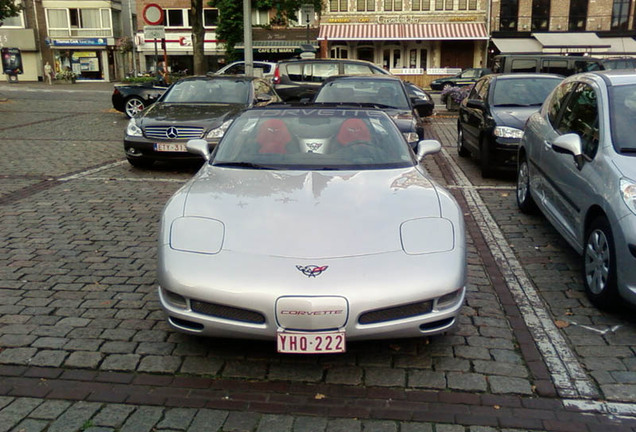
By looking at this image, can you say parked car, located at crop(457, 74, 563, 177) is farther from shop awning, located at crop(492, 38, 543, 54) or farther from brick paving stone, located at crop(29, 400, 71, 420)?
shop awning, located at crop(492, 38, 543, 54)

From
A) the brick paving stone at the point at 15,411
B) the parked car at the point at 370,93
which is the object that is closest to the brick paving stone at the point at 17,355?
the brick paving stone at the point at 15,411

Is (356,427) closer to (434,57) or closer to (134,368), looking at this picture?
(134,368)

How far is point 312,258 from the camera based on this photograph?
11.4 feet

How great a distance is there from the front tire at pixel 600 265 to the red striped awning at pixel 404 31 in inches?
1490

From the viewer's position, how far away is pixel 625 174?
4301 mm

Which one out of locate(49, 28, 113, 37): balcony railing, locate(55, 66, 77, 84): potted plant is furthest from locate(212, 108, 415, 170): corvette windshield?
locate(49, 28, 113, 37): balcony railing

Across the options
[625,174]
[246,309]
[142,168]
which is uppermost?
[625,174]

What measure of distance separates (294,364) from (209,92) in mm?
8086

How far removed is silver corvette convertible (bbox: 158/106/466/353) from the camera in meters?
3.31

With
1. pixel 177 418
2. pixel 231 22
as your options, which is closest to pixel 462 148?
pixel 177 418

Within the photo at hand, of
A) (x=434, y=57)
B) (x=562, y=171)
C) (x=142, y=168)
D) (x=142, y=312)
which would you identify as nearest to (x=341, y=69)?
(x=142, y=168)

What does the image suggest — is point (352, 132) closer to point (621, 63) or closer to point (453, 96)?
point (453, 96)

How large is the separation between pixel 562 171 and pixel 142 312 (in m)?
3.70

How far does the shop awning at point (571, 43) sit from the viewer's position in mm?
38688
